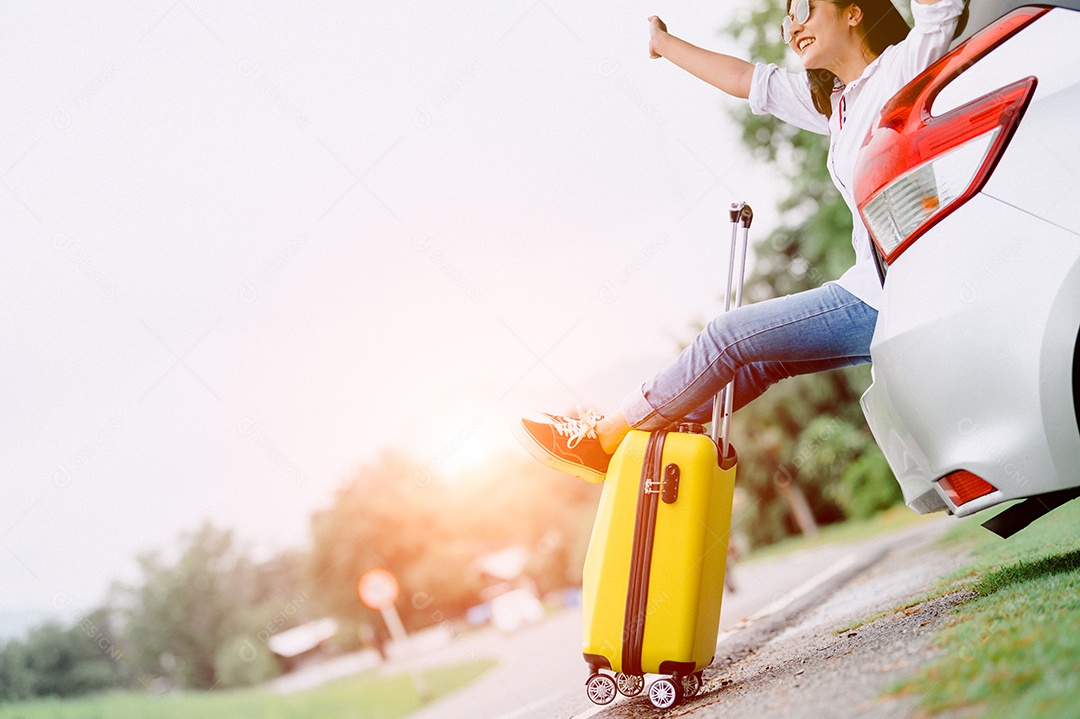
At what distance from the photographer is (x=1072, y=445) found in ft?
6.86

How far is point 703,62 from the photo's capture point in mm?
3209

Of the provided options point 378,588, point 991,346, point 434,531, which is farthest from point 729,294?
point 434,531

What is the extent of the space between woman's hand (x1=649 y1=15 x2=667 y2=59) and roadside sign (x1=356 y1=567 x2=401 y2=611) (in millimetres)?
7996

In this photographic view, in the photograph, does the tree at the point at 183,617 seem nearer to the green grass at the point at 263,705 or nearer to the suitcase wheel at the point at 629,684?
the green grass at the point at 263,705

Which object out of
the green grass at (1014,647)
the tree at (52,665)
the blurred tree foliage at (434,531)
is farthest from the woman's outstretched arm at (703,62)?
the blurred tree foliage at (434,531)

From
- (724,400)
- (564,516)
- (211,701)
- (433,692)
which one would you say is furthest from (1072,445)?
(564,516)

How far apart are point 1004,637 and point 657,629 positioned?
964 mm

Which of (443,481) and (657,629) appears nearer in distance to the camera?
(657,629)

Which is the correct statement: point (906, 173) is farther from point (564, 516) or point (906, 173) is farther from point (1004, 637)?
point (564, 516)

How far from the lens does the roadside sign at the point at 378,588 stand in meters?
10.2

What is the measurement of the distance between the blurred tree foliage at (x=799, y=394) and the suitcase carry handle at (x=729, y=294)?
9.65 m

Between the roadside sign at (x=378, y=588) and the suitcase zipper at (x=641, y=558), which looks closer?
the suitcase zipper at (x=641, y=558)

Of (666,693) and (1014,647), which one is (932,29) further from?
(666,693)

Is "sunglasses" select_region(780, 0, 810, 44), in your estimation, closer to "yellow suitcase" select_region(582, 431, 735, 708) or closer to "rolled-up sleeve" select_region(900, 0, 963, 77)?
"rolled-up sleeve" select_region(900, 0, 963, 77)
